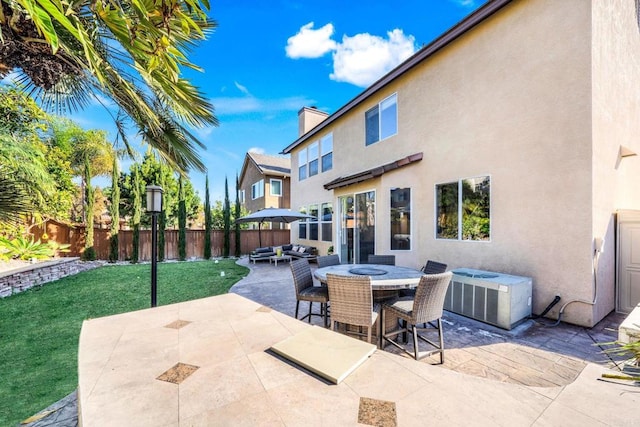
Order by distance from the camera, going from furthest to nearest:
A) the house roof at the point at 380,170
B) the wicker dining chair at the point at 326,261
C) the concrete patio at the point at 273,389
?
the house roof at the point at 380,170 < the wicker dining chair at the point at 326,261 < the concrete patio at the point at 273,389

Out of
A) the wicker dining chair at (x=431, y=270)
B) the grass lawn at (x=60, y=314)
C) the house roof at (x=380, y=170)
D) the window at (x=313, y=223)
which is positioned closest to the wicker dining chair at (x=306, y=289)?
the wicker dining chair at (x=431, y=270)

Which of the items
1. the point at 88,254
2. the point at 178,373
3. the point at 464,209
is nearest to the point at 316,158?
the point at 464,209

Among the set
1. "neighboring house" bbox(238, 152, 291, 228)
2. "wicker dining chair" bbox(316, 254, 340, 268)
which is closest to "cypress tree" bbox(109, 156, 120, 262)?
"neighboring house" bbox(238, 152, 291, 228)

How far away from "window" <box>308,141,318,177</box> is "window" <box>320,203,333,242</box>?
1.95 m

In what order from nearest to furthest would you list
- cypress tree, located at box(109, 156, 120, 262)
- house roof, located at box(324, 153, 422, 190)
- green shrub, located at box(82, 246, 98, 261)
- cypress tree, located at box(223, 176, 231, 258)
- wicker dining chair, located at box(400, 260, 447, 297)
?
wicker dining chair, located at box(400, 260, 447, 297) → house roof, located at box(324, 153, 422, 190) → green shrub, located at box(82, 246, 98, 261) → cypress tree, located at box(109, 156, 120, 262) → cypress tree, located at box(223, 176, 231, 258)

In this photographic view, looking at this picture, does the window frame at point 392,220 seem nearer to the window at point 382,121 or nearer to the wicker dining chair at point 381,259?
the window at point 382,121

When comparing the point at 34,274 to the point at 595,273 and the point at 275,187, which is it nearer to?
the point at 275,187

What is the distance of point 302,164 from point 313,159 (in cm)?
117

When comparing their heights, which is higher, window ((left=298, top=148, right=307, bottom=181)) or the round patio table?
window ((left=298, top=148, right=307, bottom=181))

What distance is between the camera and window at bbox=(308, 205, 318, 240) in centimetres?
1273

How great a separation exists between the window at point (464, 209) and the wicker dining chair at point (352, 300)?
392cm

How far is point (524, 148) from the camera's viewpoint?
17.4 ft

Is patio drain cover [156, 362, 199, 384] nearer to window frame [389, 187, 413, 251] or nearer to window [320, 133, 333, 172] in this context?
window frame [389, 187, 413, 251]

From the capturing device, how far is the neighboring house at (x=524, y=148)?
4668 mm
